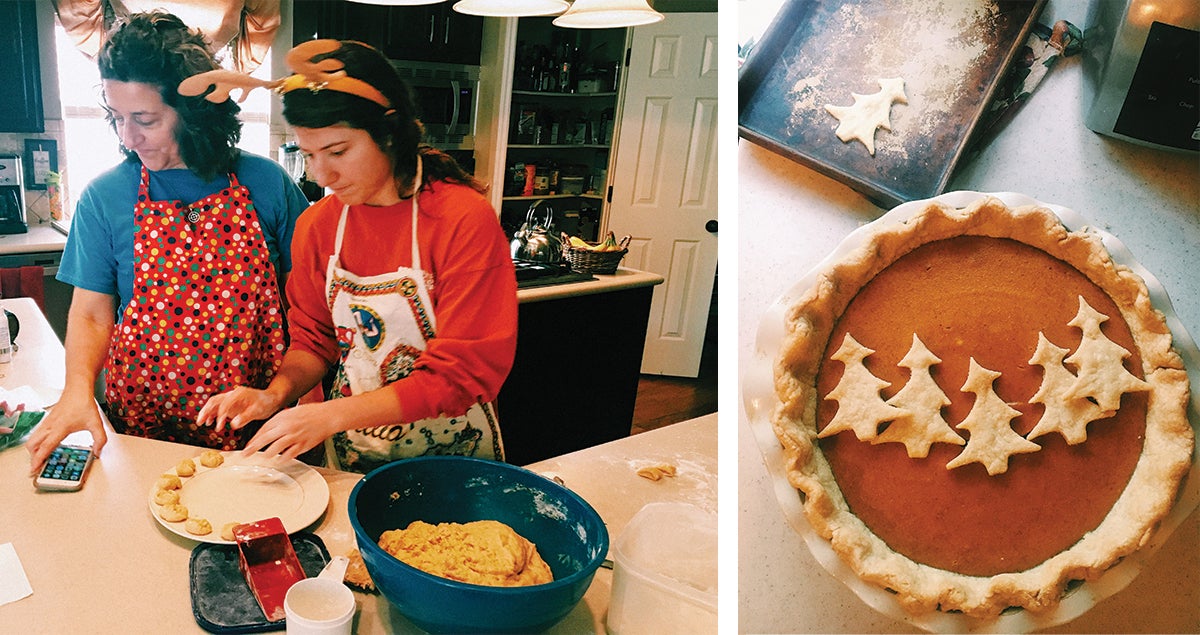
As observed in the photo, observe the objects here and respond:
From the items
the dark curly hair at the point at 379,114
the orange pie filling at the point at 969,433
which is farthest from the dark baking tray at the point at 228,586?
the orange pie filling at the point at 969,433

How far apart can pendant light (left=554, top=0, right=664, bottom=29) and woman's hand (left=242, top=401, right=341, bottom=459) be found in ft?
2.55

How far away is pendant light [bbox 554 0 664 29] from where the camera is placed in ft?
4.26

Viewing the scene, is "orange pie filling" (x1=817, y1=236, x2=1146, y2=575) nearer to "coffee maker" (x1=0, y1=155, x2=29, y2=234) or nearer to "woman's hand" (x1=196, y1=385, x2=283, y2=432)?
"woman's hand" (x1=196, y1=385, x2=283, y2=432)

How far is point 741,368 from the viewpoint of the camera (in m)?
0.92

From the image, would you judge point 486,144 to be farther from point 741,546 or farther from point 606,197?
point 741,546

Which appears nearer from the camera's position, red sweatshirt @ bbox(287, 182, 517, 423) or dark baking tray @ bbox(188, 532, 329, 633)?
dark baking tray @ bbox(188, 532, 329, 633)

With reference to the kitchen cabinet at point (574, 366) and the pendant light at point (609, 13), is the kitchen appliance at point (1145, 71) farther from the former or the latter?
the kitchen cabinet at point (574, 366)

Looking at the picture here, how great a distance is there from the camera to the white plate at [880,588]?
0.78 metres

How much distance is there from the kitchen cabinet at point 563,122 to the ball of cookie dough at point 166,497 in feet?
7.88

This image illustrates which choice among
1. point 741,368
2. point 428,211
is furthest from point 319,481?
point 741,368

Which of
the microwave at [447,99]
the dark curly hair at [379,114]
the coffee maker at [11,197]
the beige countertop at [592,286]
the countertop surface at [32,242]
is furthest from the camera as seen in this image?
the microwave at [447,99]

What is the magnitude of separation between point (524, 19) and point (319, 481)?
8.39ft

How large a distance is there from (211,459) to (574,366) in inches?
51.9

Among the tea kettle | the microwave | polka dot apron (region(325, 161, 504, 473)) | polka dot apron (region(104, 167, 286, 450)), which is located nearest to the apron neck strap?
polka dot apron (region(325, 161, 504, 473))
